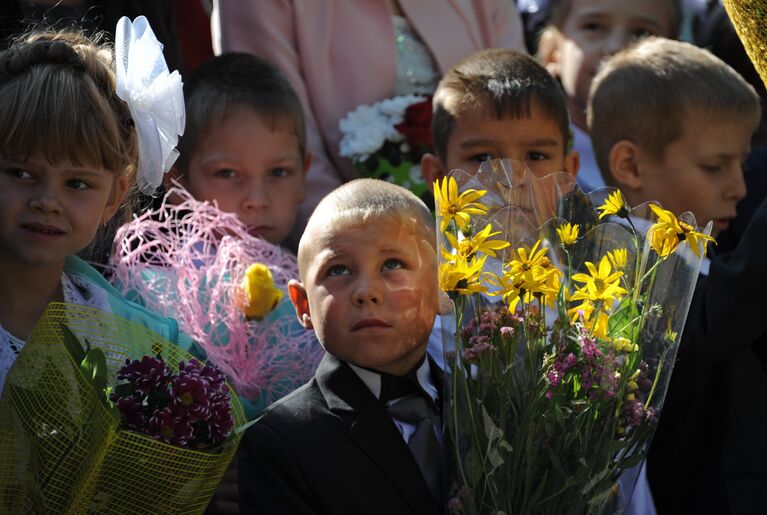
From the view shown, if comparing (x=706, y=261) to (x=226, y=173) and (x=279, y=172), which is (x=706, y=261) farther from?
(x=226, y=173)

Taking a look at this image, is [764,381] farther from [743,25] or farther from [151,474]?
[151,474]

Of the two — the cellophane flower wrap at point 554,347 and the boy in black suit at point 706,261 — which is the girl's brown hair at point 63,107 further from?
the boy in black suit at point 706,261

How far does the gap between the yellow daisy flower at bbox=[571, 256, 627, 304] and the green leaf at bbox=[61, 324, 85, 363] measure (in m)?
0.99

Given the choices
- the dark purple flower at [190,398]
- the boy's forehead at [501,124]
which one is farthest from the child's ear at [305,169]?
the dark purple flower at [190,398]

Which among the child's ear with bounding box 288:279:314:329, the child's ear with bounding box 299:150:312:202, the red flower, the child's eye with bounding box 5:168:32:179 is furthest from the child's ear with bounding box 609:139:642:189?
the child's eye with bounding box 5:168:32:179

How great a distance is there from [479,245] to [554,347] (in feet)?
0.84

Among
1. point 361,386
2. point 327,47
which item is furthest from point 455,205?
point 327,47

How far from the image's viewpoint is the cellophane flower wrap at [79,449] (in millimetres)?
2217

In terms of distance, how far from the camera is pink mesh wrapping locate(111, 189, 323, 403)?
334 centimetres

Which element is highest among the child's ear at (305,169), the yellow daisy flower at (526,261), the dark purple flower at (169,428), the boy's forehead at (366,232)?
the yellow daisy flower at (526,261)

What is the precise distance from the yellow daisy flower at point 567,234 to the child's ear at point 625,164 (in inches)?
66.3

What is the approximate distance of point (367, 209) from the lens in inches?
116

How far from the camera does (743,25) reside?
106 inches

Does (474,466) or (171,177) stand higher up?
(171,177)
